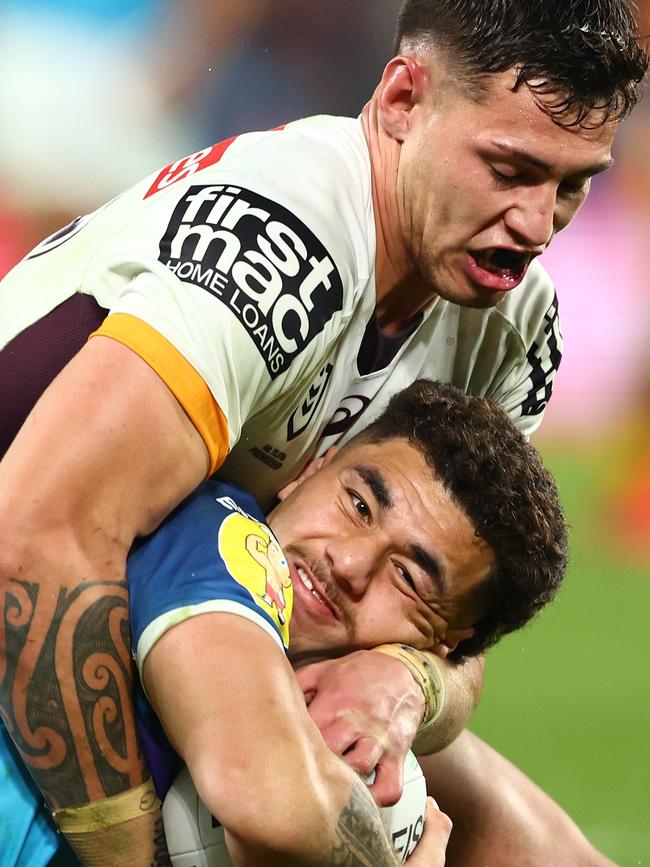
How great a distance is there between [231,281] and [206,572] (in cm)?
41

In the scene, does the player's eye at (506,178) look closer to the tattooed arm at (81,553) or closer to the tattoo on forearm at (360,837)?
the tattooed arm at (81,553)

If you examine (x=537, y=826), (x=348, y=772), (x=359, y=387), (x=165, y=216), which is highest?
(x=165, y=216)

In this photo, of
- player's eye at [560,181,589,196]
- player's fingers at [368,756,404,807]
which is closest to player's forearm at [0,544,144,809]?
player's fingers at [368,756,404,807]

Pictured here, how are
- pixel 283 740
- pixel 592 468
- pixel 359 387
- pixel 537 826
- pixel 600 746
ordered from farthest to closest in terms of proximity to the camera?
1. pixel 592 468
2. pixel 600 746
3. pixel 537 826
4. pixel 359 387
5. pixel 283 740

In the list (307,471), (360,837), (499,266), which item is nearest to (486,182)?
A: (499,266)

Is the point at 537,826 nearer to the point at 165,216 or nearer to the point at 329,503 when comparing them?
the point at 329,503

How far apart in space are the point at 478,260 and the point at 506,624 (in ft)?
2.18

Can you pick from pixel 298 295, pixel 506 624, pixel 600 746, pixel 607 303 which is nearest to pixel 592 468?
pixel 607 303

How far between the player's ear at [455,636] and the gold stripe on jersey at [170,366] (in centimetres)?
73

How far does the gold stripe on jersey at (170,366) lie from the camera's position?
5.51ft

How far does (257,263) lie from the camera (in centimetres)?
181

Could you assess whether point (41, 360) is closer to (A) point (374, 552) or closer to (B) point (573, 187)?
(A) point (374, 552)

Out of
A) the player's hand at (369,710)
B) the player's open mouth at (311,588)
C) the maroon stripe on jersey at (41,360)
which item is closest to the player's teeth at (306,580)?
A: the player's open mouth at (311,588)

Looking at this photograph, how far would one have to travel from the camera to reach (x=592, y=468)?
5895mm
